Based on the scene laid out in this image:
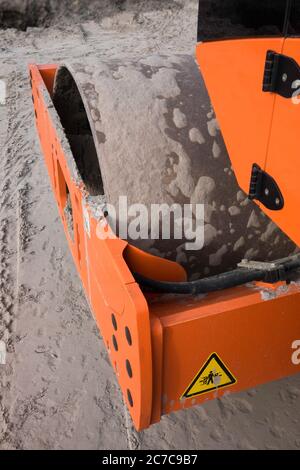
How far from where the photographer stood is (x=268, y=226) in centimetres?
119

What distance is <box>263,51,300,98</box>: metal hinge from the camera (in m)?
0.72

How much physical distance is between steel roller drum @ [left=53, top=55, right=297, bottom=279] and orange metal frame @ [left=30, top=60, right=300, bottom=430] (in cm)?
11

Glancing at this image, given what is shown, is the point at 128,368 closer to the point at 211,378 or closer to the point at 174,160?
the point at 211,378

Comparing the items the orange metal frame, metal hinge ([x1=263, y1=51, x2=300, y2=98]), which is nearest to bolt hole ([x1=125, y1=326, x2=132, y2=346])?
Answer: the orange metal frame

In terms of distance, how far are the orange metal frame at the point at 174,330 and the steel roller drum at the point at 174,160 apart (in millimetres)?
106

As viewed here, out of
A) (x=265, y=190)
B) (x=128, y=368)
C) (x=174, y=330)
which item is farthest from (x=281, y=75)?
(x=128, y=368)

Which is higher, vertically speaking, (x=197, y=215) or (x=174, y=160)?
(x=174, y=160)

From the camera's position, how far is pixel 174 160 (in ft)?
3.69

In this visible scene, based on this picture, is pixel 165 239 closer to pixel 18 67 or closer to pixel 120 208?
pixel 120 208

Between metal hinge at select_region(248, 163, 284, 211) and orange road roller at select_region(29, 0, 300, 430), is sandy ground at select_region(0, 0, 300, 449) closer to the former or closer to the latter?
orange road roller at select_region(29, 0, 300, 430)

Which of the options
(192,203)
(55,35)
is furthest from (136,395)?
(55,35)

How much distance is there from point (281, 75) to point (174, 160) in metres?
0.42
